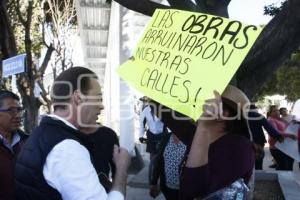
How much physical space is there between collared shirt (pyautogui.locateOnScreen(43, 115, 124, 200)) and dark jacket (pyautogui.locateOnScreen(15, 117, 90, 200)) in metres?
0.03

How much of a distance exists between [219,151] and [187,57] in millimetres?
547

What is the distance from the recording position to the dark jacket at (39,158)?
7.64ft

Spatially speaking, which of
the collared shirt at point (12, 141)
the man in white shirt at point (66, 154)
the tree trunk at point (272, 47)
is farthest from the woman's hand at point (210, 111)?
the tree trunk at point (272, 47)

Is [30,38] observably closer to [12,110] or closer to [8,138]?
[12,110]

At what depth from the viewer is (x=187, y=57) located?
2.56 m

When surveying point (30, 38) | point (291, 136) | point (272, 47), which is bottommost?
point (291, 136)

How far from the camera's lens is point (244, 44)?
7.76ft

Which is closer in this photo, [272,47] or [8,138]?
[8,138]

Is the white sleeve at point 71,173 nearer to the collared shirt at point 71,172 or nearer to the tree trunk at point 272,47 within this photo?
the collared shirt at point 71,172

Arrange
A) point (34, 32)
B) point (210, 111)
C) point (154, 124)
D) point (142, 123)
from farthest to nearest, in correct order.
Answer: point (34, 32) < point (142, 123) < point (154, 124) < point (210, 111)

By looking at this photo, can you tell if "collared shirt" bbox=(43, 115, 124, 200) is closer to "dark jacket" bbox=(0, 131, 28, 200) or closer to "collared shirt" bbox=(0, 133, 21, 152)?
"dark jacket" bbox=(0, 131, 28, 200)

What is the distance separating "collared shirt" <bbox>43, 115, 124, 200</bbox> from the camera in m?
2.27

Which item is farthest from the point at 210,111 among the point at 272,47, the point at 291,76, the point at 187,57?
the point at 291,76

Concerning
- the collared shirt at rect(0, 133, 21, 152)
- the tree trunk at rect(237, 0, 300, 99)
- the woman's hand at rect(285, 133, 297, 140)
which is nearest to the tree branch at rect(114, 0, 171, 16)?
the tree trunk at rect(237, 0, 300, 99)
